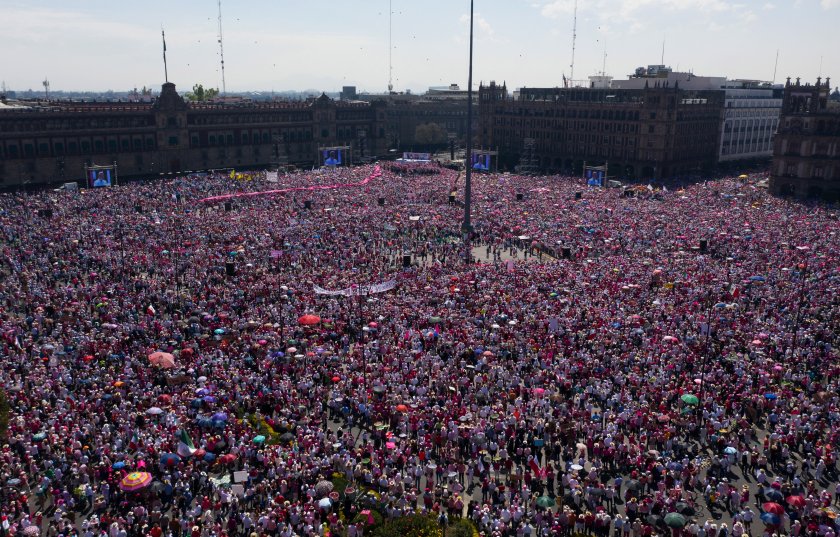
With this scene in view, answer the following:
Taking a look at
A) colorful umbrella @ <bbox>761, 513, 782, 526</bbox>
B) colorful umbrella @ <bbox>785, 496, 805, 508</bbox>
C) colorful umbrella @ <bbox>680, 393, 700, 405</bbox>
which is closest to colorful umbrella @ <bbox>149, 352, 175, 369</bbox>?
colorful umbrella @ <bbox>680, 393, 700, 405</bbox>

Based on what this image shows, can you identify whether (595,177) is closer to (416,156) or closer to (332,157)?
(416,156)

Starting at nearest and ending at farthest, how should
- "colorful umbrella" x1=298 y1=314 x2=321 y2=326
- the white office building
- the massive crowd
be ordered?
1. the massive crowd
2. "colorful umbrella" x1=298 y1=314 x2=321 y2=326
3. the white office building

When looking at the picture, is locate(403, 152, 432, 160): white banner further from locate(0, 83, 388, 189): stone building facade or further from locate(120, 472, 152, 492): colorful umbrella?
locate(120, 472, 152, 492): colorful umbrella

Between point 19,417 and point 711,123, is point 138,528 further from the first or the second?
point 711,123

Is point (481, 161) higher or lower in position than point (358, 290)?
higher

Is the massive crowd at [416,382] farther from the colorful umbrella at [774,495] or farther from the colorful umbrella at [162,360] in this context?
the colorful umbrella at [774,495]

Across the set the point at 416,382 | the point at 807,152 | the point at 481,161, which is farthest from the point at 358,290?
the point at 807,152

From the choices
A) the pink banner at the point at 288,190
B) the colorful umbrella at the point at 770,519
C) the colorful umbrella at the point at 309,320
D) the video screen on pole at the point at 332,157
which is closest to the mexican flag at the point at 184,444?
the colorful umbrella at the point at 309,320
